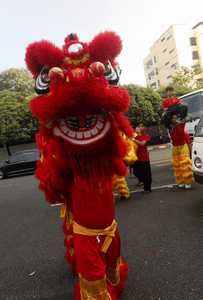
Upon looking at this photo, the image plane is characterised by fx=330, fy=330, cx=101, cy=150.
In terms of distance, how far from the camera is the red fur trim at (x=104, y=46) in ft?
8.27

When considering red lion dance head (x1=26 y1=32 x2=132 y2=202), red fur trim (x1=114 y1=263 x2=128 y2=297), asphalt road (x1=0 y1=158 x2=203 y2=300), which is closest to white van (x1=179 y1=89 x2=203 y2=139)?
asphalt road (x1=0 y1=158 x2=203 y2=300)

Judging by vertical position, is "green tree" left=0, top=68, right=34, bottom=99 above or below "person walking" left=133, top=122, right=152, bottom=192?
above

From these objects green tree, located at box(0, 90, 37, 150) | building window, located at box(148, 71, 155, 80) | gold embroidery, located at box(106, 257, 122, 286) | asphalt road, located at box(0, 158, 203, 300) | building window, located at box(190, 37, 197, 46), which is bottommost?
asphalt road, located at box(0, 158, 203, 300)

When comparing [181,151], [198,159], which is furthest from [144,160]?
[198,159]

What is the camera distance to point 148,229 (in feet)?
15.7

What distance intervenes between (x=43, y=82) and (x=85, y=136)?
578mm

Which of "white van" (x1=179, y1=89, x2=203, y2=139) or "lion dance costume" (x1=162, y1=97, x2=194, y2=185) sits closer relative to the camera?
"lion dance costume" (x1=162, y1=97, x2=194, y2=185)

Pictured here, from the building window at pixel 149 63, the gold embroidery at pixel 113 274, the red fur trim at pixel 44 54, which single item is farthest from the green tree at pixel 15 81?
the gold embroidery at pixel 113 274

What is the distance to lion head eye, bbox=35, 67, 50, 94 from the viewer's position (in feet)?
8.35

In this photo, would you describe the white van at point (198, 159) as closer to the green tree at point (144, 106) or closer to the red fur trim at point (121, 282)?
the red fur trim at point (121, 282)

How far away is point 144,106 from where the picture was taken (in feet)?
83.2

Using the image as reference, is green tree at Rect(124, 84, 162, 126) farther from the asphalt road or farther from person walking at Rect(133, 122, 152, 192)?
the asphalt road

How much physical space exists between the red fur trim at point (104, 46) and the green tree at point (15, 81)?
42647 millimetres

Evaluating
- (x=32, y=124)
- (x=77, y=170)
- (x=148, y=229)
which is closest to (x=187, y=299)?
(x=77, y=170)
